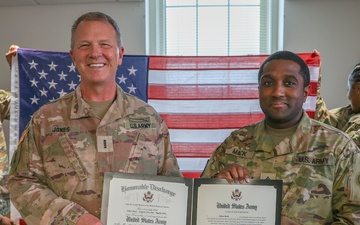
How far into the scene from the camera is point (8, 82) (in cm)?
435

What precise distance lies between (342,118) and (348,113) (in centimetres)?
8

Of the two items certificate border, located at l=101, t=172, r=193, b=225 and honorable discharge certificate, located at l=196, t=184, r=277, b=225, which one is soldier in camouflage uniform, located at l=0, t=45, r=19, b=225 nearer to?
certificate border, located at l=101, t=172, r=193, b=225

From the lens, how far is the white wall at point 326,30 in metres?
4.15

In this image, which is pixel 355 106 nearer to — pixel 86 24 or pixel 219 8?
pixel 219 8

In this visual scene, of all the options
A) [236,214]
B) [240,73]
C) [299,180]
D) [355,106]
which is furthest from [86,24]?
[355,106]

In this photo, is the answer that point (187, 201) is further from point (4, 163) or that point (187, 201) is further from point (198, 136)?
point (4, 163)

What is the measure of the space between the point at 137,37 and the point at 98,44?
9.04 feet

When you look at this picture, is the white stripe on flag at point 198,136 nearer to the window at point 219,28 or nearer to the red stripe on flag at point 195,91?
the red stripe on flag at point 195,91

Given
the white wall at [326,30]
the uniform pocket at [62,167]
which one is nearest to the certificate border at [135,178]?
the uniform pocket at [62,167]

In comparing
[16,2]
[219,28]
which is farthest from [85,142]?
[16,2]

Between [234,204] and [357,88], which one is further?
[357,88]

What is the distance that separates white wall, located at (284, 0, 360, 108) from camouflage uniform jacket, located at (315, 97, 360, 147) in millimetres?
631

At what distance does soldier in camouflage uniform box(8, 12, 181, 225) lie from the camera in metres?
1.57

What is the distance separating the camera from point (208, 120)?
335 centimetres
